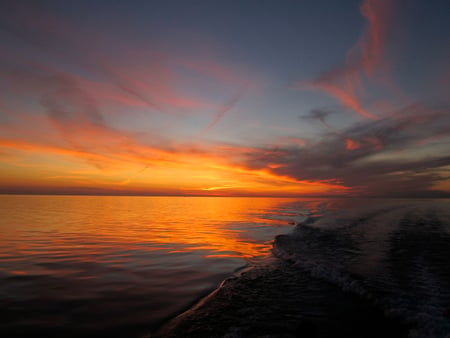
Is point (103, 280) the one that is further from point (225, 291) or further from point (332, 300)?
point (332, 300)

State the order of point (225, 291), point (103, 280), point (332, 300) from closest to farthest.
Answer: point (332, 300) < point (225, 291) < point (103, 280)

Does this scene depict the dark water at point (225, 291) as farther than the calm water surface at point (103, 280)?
No

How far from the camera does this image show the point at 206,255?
594 inches

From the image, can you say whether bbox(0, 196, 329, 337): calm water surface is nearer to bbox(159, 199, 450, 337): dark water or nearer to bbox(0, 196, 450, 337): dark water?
bbox(0, 196, 450, 337): dark water

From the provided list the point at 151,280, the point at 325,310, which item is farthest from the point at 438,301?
the point at 151,280

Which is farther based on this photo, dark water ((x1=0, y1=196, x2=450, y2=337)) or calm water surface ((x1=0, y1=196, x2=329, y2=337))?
calm water surface ((x1=0, y1=196, x2=329, y2=337))

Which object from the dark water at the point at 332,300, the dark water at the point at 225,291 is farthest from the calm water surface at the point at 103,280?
the dark water at the point at 332,300

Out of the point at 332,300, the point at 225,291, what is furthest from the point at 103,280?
the point at 332,300

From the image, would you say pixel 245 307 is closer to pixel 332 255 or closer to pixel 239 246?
pixel 332 255

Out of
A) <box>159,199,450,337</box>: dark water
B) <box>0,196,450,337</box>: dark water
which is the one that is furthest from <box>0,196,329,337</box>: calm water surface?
<box>159,199,450,337</box>: dark water

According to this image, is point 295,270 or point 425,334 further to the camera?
point 295,270

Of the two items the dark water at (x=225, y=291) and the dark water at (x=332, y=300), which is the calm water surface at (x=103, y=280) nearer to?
the dark water at (x=225, y=291)

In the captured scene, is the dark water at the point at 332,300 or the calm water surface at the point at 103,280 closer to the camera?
the dark water at the point at 332,300

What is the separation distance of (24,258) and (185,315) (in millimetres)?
11686
